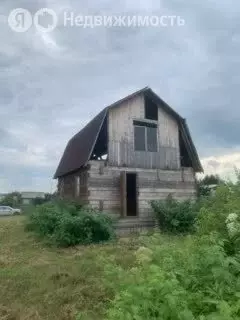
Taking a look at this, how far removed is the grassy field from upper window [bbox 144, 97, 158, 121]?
830 cm

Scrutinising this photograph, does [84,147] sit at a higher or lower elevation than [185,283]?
higher

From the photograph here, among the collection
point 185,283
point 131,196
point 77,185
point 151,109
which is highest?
point 151,109

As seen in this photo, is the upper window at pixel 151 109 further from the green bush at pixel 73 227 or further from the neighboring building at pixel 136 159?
the green bush at pixel 73 227

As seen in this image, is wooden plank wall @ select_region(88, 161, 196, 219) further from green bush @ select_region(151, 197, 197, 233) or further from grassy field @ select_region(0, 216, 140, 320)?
grassy field @ select_region(0, 216, 140, 320)

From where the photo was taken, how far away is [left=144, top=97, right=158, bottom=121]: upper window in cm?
1895

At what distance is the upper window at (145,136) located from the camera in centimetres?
1830

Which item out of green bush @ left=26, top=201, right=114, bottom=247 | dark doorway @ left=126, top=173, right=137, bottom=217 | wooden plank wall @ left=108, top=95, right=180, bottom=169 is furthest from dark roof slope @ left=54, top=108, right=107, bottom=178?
dark doorway @ left=126, top=173, right=137, bottom=217

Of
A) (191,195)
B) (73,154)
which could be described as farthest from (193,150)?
(73,154)

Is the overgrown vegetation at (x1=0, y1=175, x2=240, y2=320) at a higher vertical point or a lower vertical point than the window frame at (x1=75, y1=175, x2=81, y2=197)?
lower

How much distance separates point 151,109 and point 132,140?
2.20 metres

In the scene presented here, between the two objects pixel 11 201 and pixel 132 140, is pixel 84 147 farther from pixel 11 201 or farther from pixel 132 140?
pixel 11 201

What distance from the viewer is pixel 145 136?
728 inches

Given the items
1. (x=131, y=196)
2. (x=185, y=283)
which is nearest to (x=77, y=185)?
(x=131, y=196)

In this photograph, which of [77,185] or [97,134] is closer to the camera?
[97,134]
